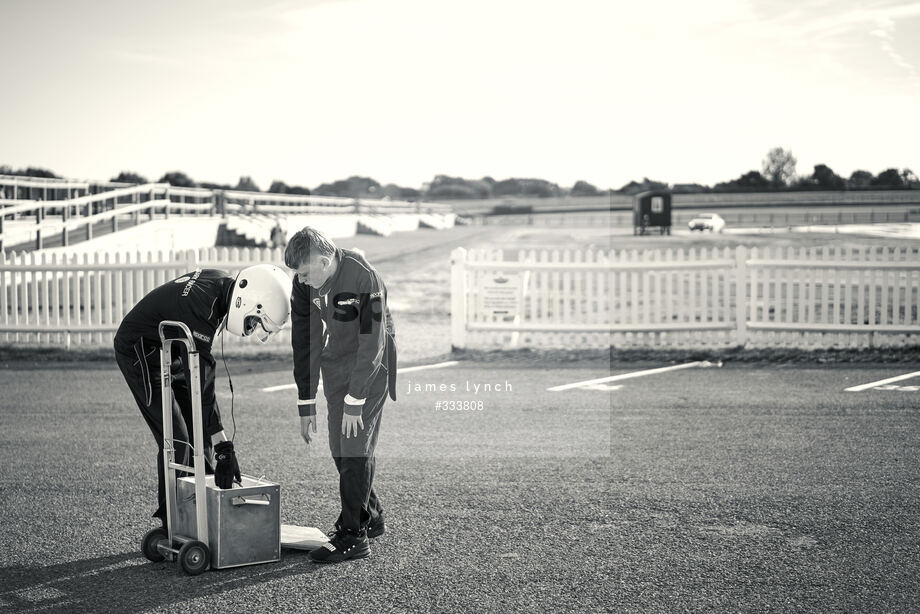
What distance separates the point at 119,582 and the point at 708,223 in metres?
51.5

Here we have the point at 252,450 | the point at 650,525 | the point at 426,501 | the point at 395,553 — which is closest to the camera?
the point at 395,553

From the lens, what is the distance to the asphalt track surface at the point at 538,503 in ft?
15.5

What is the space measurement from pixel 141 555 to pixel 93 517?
2.81ft

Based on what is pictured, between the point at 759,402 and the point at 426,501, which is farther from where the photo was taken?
the point at 759,402

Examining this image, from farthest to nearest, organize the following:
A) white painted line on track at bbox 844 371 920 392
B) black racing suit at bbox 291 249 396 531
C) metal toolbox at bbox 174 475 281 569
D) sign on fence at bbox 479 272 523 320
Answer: sign on fence at bbox 479 272 523 320 < white painted line on track at bbox 844 371 920 392 < black racing suit at bbox 291 249 396 531 < metal toolbox at bbox 174 475 281 569

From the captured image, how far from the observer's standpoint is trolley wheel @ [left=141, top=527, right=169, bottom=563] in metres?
5.20

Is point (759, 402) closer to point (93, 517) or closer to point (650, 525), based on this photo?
point (650, 525)

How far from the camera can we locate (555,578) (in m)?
4.90

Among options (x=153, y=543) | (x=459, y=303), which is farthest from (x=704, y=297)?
(x=153, y=543)

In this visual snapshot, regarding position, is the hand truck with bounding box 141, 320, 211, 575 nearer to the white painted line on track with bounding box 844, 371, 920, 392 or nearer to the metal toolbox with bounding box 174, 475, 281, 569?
the metal toolbox with bounding box 174, 475, 281, 569

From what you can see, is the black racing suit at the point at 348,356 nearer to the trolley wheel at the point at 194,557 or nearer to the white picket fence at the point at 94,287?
the trolley wheel at the point at 194,557

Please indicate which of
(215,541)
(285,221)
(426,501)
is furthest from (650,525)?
(285,221)

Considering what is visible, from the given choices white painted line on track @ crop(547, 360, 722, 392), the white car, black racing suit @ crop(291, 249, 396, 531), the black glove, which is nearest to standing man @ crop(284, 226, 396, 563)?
black racing suit @ crop(291, 249, 396, 531)

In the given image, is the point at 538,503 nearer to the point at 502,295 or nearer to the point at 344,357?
the point at 344,357
